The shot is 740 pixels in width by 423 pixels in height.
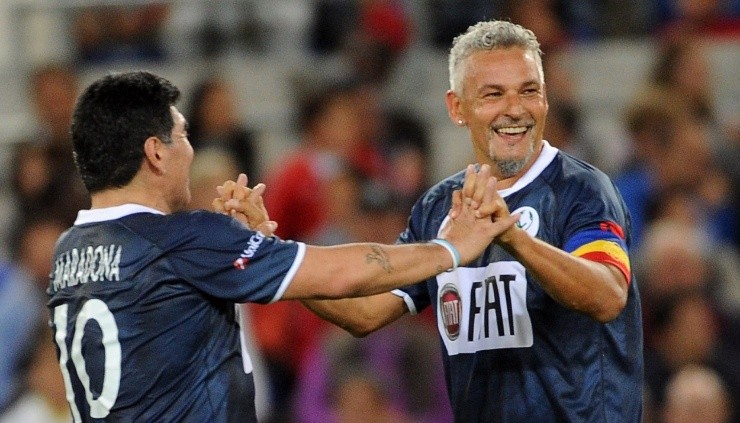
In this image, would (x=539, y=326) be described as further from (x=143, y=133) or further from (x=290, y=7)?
(x=290, y=7)

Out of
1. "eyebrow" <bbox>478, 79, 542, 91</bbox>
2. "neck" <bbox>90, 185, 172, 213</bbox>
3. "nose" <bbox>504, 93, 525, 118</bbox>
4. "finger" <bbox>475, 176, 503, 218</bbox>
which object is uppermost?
"eyebrow" <bbox>478, 79, 542, 91</bbox>

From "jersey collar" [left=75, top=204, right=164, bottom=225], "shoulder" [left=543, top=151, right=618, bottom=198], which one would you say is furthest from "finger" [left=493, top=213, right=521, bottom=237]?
"jersey collar" [left=75, top=204, right=164, bottom=225]

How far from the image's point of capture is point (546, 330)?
4.97 meters

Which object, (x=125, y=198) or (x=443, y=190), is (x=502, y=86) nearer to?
(x=443, y=190)

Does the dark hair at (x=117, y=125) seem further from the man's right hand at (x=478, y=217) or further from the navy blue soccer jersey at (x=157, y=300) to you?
the man's right hand at (x=478, y=217)

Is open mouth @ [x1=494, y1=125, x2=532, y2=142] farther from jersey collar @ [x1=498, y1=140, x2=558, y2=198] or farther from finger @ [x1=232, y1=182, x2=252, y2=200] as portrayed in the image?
finger @ [x1=232, y1=182, x2=252, y2=200]

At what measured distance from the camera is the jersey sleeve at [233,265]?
4.58 metres

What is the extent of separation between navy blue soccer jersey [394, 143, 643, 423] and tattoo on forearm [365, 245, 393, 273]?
509 mm

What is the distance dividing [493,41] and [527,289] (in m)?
0.84

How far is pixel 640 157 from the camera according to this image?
28.6 feet

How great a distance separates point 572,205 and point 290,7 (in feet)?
18.9

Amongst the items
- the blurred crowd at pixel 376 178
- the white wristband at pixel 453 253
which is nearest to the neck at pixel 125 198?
the white wristband at pixel 453 253

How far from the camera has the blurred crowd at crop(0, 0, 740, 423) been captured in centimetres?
782

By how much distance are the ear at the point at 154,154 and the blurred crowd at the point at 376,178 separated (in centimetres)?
310
